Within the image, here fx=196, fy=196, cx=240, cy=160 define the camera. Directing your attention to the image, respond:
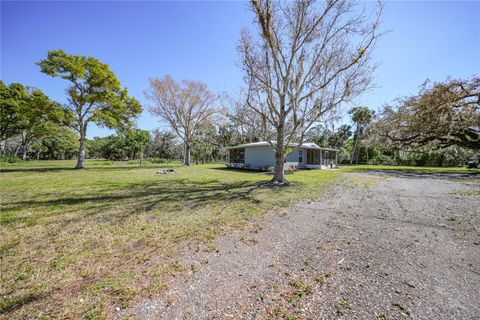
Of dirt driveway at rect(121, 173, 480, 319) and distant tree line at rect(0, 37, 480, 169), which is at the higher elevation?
distant tree line at rect(0, 37, 480, 169)

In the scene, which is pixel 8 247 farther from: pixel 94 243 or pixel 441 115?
pixel 441 115

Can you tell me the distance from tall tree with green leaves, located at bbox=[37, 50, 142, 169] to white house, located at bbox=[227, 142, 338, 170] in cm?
1270

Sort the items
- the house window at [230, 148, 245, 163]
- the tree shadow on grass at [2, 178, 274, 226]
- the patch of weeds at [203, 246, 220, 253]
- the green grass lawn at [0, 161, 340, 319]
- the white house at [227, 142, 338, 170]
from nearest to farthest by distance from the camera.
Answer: the green grass lawn at [0, 161, 340, 319]
the patch of weeds at [203, 246, 220, 253]
the tree shadow on grass at [2, 178, 274, 226]
the white house at [227, 142, 338, 170]
the house window at [230, 148, 245, 163]

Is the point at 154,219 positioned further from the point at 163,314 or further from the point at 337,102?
the point at 337,102

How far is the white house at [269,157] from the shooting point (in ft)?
65.3

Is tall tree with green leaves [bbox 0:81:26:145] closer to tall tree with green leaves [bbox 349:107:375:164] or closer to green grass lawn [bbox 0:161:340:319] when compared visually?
A: green grass lawn [bbox 0:161:340:319]

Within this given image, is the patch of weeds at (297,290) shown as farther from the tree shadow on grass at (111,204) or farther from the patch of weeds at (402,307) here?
the tree shadow on grass at (111,204)

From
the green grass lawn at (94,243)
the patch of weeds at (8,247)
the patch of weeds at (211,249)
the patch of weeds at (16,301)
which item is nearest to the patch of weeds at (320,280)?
the patch of weeds at (211,249)

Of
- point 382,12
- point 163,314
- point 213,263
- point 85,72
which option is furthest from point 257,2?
point 85,72

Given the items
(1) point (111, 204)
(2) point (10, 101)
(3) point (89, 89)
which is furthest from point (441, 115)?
(2) point (10, 101)

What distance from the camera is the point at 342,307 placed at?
1947 millimetres

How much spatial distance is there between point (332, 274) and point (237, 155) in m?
22.3

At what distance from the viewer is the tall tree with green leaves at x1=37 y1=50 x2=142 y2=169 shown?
14.8 metres

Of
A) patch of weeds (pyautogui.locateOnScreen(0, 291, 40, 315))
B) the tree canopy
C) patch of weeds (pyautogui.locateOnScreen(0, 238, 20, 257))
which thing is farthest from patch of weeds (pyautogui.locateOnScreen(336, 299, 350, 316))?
the tree canopy
